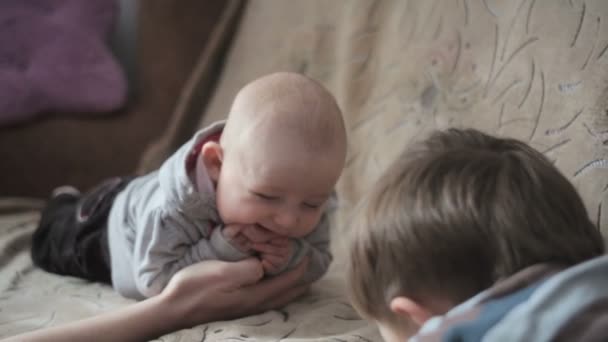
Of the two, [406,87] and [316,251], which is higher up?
[406,87]

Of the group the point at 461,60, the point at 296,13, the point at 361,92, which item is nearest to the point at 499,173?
the point at 461,60

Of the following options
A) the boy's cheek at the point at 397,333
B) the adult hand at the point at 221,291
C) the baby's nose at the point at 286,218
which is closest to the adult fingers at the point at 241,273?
the adult hand at the point at 221,291

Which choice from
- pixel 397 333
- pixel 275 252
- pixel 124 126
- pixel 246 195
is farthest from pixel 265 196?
pixel 124 126

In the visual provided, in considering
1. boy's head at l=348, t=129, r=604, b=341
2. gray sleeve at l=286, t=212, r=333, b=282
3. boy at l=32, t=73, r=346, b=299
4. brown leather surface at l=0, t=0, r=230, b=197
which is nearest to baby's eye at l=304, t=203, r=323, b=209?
boy at l=32, t=73, r=346, b=299

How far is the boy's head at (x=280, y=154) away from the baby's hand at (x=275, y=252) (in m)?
0.04

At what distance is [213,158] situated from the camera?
3.53 ft

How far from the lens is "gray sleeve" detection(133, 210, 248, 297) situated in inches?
42.1

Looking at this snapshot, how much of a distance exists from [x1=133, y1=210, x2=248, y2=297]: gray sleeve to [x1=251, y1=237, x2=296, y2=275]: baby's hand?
0.03 metres

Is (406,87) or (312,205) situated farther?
(406,87)

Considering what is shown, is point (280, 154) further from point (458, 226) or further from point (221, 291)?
point (458, 226)

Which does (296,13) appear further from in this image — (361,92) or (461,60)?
(461,60)

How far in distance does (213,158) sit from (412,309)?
44 cm

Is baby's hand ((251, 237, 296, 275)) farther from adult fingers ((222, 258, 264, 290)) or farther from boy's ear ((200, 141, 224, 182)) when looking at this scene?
boy's ear ((200, 141, 224, 182))

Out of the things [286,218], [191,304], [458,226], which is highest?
[458,226]
